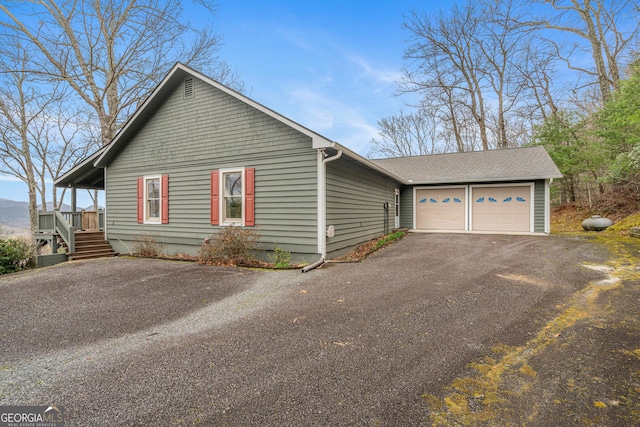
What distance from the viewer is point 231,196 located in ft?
27.8

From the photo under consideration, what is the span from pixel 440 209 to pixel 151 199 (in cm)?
1136

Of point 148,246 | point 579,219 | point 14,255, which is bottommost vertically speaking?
point 14,255

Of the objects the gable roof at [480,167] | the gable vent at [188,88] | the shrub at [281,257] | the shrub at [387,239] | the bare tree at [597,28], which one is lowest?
the shrub at [281,257]

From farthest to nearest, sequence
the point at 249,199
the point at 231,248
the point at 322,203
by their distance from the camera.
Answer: the point at 249,199
the point at 231,248
the point at 322,203

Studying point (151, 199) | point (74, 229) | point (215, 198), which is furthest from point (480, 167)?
point (74, 229)

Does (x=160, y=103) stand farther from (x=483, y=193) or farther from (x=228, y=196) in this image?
(x=483, y=193)

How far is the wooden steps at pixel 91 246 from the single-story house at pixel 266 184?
0.90 ft

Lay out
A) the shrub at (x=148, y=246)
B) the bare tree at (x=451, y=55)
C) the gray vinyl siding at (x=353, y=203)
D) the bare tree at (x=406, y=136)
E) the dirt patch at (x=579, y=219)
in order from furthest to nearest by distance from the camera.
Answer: the bare tree at (x=406, y=136), the bare tree at (x=451, y=55), the dirt patch at (x=579, y=219), the shrub at (x=148, y=246), the gray vinyl siding at (x=353, y=203)

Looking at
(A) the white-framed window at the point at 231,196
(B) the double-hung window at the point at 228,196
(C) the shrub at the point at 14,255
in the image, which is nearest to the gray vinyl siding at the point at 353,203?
(B) the double-hung window at the point at 228,196

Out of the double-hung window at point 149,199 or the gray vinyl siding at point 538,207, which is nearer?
the double-hung window at point 149,199

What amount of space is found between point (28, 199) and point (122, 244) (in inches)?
588

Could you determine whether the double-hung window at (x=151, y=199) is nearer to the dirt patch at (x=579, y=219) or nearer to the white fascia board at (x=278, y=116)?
the white fascia board at (x=278, y=116)

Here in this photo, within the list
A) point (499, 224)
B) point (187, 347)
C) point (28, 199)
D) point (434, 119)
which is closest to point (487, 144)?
point (434, 119)

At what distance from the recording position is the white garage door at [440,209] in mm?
→ 12195
